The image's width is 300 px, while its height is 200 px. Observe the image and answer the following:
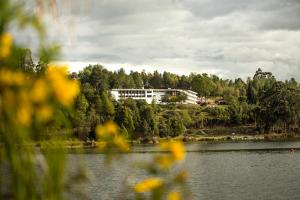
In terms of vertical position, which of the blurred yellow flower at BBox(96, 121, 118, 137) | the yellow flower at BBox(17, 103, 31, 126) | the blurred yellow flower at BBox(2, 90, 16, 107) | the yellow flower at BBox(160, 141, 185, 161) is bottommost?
the yellow flower at BBox(160, 141, 185, 161)

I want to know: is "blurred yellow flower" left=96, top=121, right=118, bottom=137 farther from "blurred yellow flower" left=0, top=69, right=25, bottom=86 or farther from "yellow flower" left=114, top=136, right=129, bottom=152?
"blurred yellow flower" left=0, top=69, right=25, bottom=86

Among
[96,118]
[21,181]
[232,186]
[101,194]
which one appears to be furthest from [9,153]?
[96,118]

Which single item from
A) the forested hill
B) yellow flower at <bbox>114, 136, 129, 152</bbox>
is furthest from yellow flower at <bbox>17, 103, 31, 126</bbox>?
the forested hill

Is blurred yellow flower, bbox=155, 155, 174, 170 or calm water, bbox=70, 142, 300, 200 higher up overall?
blurred yellow flower, bbox=155, 155, 174, 170

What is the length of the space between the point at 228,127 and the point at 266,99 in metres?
18.0

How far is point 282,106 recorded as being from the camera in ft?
516

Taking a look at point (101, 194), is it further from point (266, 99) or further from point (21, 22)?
point (266, 99)

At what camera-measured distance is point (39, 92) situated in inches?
81.1

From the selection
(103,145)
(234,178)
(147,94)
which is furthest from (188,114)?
(103,145)

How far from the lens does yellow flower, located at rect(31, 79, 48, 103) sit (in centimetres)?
206

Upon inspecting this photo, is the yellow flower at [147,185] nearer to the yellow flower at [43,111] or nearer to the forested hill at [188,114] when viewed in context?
the yellow flower at [43,111]

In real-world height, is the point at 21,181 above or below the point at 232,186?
above

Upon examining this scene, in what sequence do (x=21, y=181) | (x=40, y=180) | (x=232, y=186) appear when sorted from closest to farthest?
(x=21, y=181) → (x=40, y=180) → (x=232, y=186)

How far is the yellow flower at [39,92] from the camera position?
6.77ft
